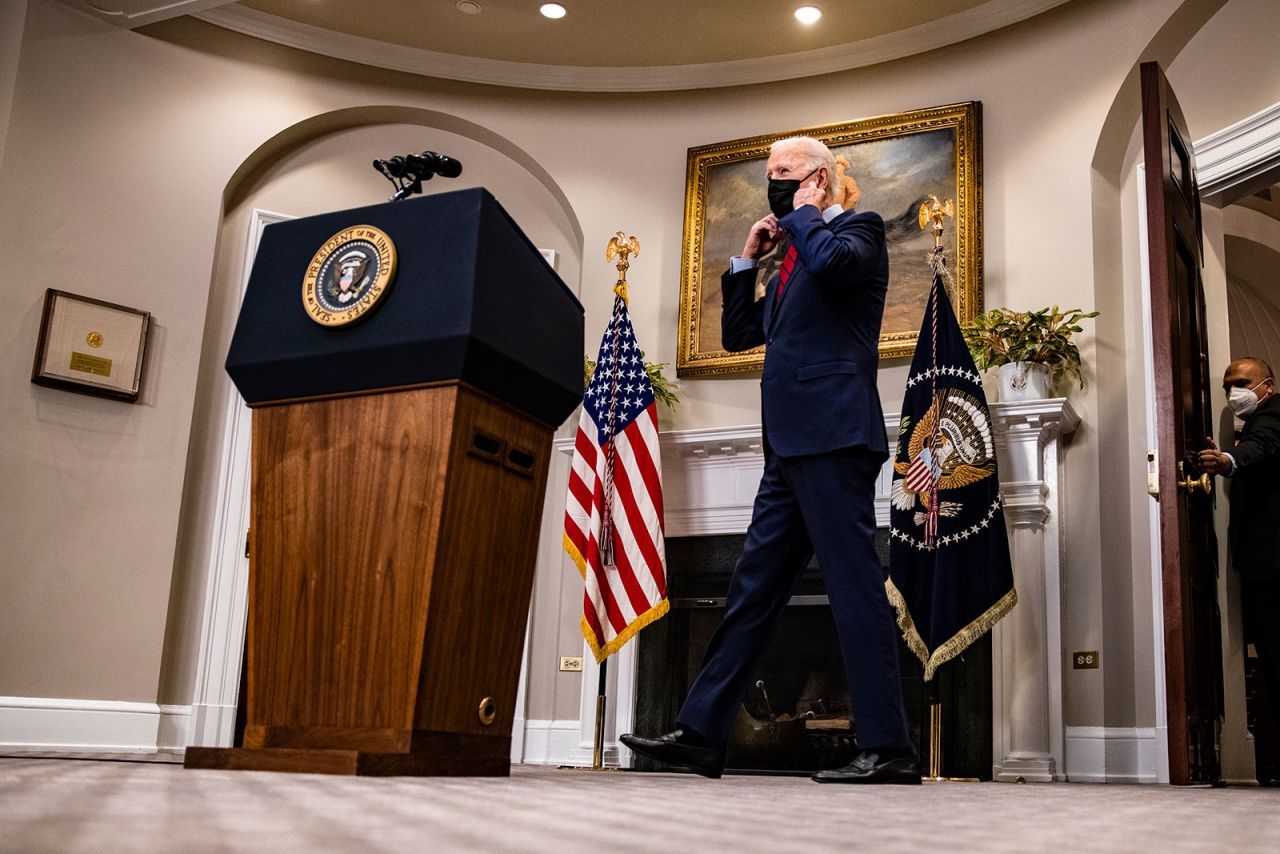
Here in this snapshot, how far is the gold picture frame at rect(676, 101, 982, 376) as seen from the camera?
518cm

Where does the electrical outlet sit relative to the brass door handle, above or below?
below

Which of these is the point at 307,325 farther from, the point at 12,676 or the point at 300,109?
the point at 300,109

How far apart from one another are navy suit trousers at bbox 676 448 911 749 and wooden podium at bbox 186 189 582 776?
2.44 feet

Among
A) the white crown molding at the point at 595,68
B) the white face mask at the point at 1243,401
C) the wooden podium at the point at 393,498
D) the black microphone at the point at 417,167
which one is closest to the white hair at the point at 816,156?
the black microphone at the point at 417,167

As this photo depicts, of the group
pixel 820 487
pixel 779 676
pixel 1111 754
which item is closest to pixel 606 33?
pixel 779 676

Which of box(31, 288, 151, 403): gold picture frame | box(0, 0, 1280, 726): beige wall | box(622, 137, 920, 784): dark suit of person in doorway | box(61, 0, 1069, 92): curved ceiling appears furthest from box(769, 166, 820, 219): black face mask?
box(31, 288, 151, 403): gold picture frame

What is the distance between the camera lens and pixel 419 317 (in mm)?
1920

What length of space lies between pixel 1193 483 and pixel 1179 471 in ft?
0.31

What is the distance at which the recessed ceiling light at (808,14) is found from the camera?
5.44 meters

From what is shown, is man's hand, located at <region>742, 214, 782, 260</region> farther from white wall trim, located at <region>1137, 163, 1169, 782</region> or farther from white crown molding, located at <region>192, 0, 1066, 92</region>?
white crown molding, located at <region>192, 0, 1066, 92</region>

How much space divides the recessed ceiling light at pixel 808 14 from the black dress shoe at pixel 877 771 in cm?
391

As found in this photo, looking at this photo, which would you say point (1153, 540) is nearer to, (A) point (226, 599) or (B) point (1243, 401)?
(B) point (1243, 401)

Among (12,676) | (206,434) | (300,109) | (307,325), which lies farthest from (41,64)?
(307,325)

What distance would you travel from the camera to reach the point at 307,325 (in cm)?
201
